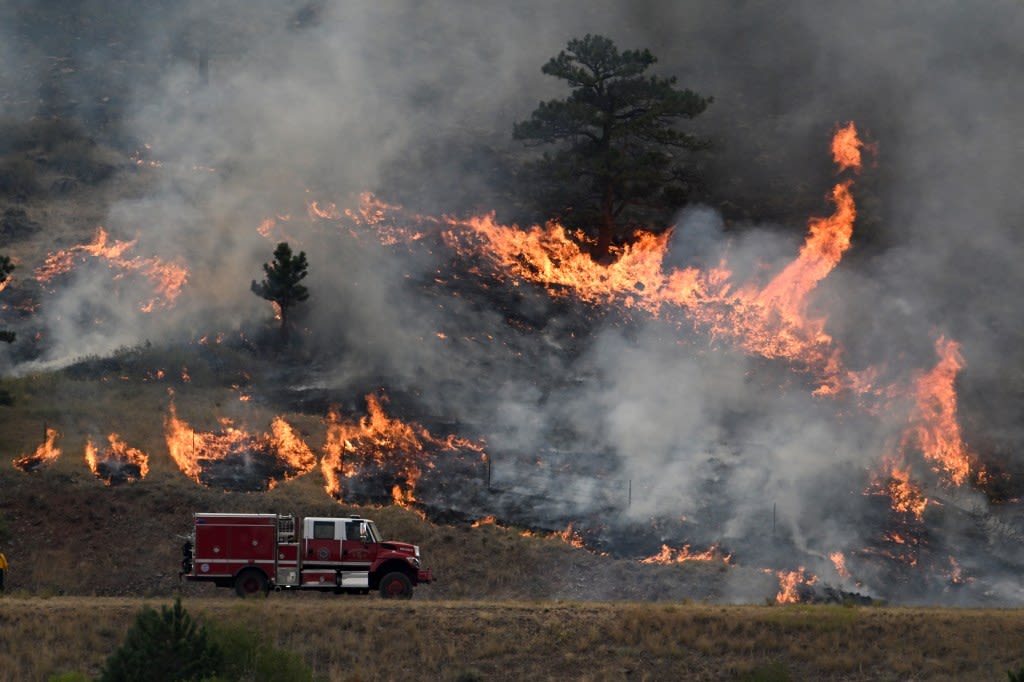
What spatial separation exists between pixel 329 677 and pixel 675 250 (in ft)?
120

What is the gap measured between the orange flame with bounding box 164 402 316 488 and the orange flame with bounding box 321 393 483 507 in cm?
99

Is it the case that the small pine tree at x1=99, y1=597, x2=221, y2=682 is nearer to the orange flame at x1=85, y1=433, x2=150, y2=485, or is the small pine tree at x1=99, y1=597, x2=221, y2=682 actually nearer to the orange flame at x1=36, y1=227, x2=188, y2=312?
the orange flame at x1=85, y1=433, x2=150, y2=485

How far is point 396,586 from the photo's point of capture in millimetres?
32156

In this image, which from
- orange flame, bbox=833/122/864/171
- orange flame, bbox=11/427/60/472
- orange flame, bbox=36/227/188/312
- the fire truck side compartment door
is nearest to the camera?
the fire truck side compartment door

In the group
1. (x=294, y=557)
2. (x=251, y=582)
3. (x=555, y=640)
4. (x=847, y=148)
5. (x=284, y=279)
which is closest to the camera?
(x=555, y=640)

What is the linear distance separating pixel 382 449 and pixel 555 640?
1728 centimetres

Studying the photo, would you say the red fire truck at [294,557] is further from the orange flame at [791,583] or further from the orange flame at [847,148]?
the orange flame at [847,148]

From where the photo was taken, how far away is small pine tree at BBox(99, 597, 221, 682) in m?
22.3

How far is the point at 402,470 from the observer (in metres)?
43.7

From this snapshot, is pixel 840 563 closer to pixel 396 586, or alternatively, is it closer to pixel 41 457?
pixel 396 586

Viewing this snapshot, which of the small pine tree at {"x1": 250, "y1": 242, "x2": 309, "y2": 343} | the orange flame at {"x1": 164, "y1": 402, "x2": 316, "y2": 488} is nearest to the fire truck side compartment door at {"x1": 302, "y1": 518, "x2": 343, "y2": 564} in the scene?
the orange flame at {"x1": 164, "y1": 402, "x2": 316, "y2": 488}

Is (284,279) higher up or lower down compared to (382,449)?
higher up

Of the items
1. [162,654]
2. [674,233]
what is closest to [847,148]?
[674,233]

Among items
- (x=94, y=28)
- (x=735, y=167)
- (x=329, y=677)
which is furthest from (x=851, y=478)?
(x=94, y=28)
